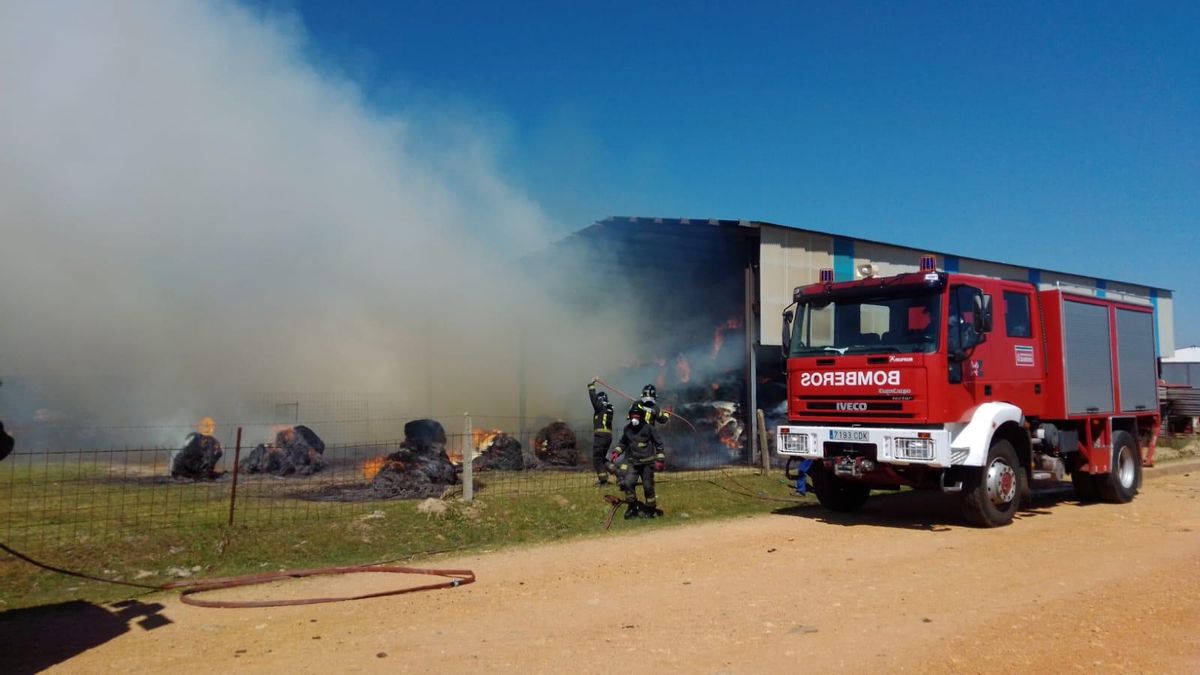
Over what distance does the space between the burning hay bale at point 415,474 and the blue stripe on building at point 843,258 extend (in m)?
9.18

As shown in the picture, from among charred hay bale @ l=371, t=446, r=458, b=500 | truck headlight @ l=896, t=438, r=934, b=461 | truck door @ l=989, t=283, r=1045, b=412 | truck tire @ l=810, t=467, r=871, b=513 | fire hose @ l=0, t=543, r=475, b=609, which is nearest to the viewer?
fire hose @ l=0, t=543, r=475, b=609

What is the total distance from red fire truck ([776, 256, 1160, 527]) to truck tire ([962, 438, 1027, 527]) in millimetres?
16

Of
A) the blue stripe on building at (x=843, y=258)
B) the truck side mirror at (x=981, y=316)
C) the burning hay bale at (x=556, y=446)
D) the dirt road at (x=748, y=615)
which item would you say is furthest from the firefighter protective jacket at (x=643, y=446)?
the blue stripe on building at (x=843, y=258)

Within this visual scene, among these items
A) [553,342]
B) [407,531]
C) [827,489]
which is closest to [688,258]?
[553,342]

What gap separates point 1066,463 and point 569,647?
871 cm

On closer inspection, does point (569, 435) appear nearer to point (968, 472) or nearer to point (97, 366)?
point (968, 472)

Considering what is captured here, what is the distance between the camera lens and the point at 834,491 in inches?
396

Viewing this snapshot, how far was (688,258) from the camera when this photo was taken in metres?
19.1

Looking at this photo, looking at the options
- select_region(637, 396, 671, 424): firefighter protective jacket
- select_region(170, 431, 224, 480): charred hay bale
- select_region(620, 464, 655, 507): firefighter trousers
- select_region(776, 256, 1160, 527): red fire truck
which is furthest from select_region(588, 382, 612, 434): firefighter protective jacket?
select_region(170, 431, 224, 480): charred hay bale

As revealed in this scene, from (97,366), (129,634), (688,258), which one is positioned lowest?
(129,634)

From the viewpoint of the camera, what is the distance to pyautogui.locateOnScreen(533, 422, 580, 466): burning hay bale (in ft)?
52.3

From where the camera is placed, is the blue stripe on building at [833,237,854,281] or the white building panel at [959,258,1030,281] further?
the white building panel at [959,258,1030,281]

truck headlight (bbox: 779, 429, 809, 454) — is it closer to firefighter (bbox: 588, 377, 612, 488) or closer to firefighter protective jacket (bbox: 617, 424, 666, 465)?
firefighter protective jacket (bbox: 617, 424, 666, 465)

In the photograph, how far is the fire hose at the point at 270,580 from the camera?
5.88 metres
